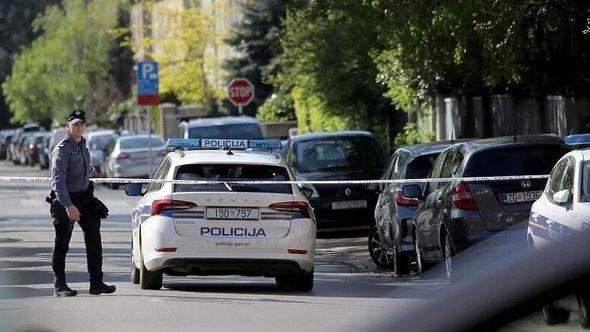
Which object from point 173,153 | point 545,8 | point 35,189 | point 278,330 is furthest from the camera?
point 35,189

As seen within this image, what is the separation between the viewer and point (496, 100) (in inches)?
1144

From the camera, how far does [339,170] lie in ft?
74.2

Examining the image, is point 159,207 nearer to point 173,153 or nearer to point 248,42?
point 173,153

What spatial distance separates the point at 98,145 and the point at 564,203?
131 feet

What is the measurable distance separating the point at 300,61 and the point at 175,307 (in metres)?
23.2

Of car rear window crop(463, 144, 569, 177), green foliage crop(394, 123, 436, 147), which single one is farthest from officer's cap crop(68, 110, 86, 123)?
green foliage crop(394, 123, 436, 147)

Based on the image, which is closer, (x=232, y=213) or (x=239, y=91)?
(x=232, y=213)

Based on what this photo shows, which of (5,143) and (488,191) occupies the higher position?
(488,191)

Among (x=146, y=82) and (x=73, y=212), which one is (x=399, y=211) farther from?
(x=146, y=82)

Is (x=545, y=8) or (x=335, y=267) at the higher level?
(x=545, y=8)

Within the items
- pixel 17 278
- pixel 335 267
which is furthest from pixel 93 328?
pixel 335 267

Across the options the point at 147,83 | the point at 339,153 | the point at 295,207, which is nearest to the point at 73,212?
the point at 295,207

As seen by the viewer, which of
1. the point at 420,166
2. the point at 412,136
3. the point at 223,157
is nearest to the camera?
the point at 223,157

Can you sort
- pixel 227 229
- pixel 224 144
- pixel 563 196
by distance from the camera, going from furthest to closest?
pixel 224 144 → pixel 227 229 → pixel 563 196
